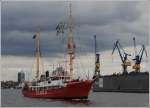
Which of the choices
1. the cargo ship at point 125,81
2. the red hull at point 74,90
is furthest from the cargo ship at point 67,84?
the cargo ship at point 125,81

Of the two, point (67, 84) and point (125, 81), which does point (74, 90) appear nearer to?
point (67, 84)

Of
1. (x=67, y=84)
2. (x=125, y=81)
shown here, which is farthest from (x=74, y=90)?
(x=125, y=81)

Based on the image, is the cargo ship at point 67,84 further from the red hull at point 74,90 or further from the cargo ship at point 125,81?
the cargo ship at point 125,81

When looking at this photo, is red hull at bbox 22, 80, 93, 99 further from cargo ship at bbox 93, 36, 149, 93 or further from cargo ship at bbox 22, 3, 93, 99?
cargo ship at bbox 93, 36, 149, 93

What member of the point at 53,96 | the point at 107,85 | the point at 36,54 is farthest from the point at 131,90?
the point at 53,96

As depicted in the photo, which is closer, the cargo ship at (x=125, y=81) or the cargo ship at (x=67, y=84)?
the cargo ship at (x=67, y=84)

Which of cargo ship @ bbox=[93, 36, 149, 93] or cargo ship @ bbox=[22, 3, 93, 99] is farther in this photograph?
cargo ship @ bbox=[93, 36, 149, 93]

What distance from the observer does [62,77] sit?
6134cm

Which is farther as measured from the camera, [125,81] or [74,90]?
[125,81]

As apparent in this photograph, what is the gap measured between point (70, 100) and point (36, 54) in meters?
20.1

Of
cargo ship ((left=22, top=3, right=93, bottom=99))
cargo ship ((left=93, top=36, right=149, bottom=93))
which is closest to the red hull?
cargo ship ((left=22, top=3, right=93, bottom=99))

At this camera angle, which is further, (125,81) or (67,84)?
(125,81)

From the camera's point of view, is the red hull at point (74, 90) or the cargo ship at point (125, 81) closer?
the red hull at point (74, 90)

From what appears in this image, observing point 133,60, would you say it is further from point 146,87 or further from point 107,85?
point 146,87
